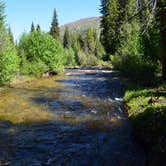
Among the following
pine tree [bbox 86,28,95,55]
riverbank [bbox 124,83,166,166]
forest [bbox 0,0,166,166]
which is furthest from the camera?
pine tree [bbox 86,28,95,55]

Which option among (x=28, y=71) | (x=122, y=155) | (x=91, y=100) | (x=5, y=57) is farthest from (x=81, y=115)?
(x=28, y=71)

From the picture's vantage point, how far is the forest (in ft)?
51.4

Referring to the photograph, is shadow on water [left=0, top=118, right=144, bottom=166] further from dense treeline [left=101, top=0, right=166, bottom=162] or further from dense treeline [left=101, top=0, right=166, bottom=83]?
dense treeline [left=101, top=0, right=166, bottom=83]

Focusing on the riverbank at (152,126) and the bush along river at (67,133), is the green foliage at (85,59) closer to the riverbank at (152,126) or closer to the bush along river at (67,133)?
the bush along river at (67,133)

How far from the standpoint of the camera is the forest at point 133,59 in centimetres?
1565

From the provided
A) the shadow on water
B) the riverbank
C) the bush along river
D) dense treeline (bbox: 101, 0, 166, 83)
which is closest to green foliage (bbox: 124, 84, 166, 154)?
the riverbank

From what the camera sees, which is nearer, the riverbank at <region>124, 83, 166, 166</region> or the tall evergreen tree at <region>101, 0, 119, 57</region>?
the riverbank at <region>124, 83, 166, 166</region>

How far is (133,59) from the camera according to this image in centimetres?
4400

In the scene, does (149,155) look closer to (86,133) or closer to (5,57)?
(86,133)

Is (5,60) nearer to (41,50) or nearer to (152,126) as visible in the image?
(41,50)

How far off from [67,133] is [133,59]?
26.7 meters

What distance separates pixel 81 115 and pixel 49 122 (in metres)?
2.65

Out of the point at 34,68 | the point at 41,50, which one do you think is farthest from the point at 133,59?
the point at 41,50

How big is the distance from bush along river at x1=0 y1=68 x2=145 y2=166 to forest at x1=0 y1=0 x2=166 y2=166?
3.11 ft
